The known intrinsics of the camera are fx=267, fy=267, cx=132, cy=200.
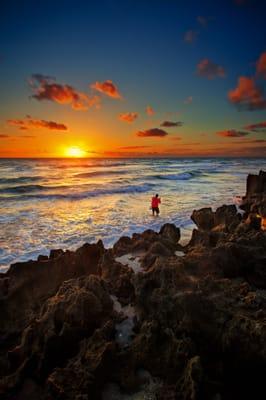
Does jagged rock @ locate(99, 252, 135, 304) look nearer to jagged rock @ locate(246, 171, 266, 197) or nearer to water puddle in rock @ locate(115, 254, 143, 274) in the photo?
water puddle in rock @ locate(115, 254, 143, 274)

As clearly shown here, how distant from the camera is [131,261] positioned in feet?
18.5

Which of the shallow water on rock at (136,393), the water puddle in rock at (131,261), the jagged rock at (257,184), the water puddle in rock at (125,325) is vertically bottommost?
the shallow water on rock at (136,393)

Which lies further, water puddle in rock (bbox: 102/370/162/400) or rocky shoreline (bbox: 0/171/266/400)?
water puddle in rock (bbox: 102/370/162/400)

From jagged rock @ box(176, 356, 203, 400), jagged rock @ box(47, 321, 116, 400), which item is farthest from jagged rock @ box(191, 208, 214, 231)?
jagged rock @ box(176, 356, 203, 400)

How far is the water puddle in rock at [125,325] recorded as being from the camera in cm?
323

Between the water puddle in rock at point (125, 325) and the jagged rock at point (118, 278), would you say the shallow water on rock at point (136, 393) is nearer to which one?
the water puddle in rock at point (125, 325)

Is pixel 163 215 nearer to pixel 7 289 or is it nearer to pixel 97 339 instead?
pixel 7 289

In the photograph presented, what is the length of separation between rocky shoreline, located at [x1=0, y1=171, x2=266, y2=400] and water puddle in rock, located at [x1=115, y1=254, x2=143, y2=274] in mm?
906

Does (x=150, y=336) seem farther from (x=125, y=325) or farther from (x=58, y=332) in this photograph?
(x=58, y=332)

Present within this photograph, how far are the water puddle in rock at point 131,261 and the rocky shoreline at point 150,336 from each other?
0.91 meters

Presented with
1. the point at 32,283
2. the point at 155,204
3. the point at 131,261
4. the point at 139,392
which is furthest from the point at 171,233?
the point at 155,204

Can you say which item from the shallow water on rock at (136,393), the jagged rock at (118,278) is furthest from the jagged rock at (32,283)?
the shallow water on rock at (136,393)

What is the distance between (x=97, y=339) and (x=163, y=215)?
11.5m

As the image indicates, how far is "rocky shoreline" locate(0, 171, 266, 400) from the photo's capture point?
2496 millimetres
